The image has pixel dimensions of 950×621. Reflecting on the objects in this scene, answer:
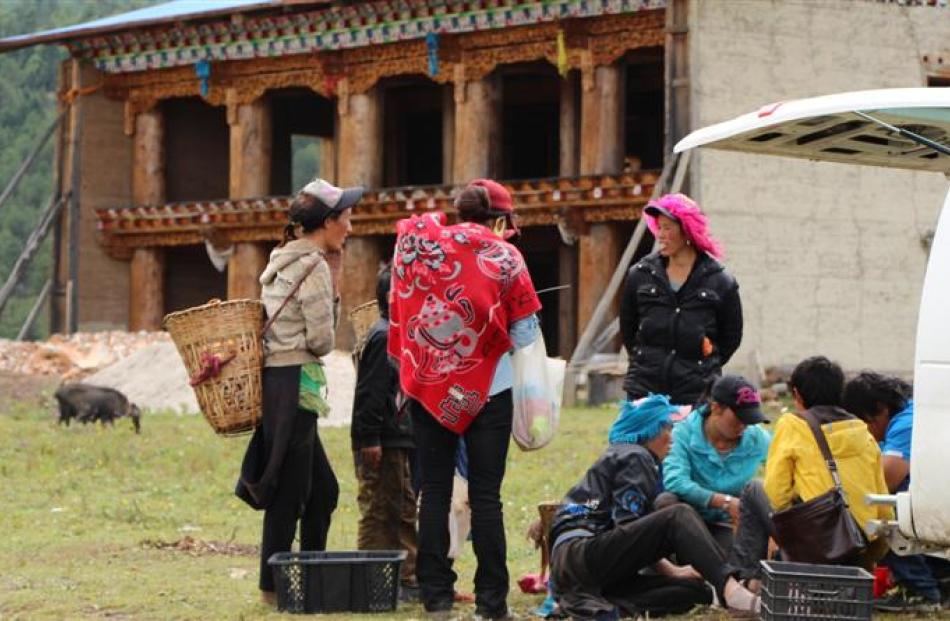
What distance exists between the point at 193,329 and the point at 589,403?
13252 mm

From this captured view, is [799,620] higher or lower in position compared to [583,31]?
lower

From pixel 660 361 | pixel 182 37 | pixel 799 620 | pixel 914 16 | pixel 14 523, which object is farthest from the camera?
pixel 182 37

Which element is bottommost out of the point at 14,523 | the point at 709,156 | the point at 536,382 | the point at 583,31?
the point at 14,523

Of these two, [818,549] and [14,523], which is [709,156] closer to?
[14,523]

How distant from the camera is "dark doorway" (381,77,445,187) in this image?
29812 millimetres

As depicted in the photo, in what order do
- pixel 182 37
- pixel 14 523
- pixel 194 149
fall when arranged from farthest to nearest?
pixel 194 149, pixel 182 37, pixel 14 523

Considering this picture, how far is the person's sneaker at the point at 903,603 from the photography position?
25.8ft

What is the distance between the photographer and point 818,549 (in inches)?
295

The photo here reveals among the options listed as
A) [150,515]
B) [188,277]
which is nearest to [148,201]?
[188,277]

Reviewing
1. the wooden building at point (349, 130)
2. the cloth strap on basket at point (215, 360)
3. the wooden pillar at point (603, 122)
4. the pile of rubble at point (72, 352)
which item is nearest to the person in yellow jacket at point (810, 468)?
the cloth strap on basket at point (215, 360)


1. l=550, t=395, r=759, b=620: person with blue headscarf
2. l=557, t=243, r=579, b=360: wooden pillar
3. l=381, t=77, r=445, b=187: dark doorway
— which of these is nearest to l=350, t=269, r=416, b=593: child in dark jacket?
l=550, t=395, r=759, b=620: person with blue headscarf

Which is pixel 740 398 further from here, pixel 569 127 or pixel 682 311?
pixel 569 127

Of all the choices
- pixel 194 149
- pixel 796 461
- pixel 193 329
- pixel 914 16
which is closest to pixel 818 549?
pixel 796 461

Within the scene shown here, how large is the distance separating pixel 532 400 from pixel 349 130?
1896 cm
